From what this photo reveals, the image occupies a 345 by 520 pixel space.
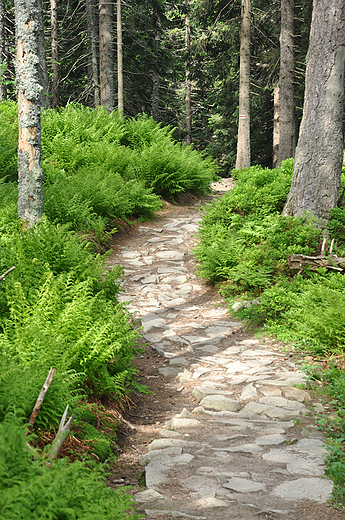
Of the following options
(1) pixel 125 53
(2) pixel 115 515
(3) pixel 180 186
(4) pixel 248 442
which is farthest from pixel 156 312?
(1) pixel 125 53

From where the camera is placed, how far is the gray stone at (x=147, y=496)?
2.97 meters

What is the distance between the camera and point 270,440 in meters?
3.87

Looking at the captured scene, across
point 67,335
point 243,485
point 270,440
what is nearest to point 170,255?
point 67,335

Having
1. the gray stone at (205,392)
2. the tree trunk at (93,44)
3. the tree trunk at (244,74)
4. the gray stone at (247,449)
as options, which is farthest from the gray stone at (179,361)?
the tree trunk at (93,44)

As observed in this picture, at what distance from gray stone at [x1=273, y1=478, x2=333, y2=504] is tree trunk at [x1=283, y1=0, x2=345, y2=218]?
5.49 metres

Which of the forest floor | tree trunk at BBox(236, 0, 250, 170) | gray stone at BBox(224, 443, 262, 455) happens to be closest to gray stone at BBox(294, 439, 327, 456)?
the forest floor

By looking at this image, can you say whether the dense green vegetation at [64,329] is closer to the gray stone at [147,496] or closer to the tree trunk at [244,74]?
the gray stone at [147,496]

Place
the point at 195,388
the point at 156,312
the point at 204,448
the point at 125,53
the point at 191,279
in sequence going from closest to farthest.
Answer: the point at 204,448 → the point at 195,388 → the point at 156,312 → the point at 191,279 → the point at 125,53

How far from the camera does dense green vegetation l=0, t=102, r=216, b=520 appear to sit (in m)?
2.33

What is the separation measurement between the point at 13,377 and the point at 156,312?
4.47m

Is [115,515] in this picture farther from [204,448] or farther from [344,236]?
[344,236]

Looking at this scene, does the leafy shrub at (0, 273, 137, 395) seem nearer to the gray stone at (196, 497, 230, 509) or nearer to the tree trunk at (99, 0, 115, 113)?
the gray stone at (196, 497, 230, 509)

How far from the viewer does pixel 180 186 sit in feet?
41.9

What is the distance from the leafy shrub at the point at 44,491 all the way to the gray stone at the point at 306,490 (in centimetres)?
113
